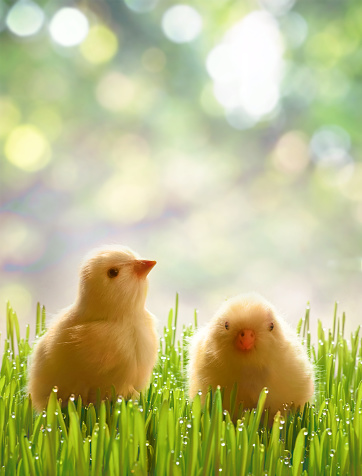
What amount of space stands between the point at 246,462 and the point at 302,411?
19 centimetres

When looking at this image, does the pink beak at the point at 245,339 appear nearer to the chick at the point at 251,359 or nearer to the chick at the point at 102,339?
the chick at the point at 251,359

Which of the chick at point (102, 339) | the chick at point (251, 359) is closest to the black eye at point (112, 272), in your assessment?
the chick at point (102, 339)

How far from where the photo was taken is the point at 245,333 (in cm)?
79

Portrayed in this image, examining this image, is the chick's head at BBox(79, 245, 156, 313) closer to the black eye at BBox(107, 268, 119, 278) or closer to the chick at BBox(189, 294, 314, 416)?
the black eye at BBox(107, 268, 119, 278)

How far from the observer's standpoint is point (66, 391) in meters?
0.81

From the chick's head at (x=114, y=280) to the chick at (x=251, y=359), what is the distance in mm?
114

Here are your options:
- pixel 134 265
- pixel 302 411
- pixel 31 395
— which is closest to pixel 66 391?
pixel 31 395

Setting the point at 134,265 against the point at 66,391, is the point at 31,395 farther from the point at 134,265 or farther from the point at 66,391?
the point at 134,265

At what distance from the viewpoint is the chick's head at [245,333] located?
2.62 feet

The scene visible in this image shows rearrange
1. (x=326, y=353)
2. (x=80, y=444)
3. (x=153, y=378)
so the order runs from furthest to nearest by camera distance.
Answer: (x=326, y=353), (x=153, y=378), (x=80, y=444)

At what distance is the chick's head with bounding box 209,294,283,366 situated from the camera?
31.5 inches

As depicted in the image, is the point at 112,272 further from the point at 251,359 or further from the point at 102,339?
the point at 251,359

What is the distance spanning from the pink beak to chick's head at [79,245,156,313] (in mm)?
148

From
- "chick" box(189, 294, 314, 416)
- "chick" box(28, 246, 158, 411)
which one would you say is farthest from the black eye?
"chick" box(189, 294, 314, 416)
